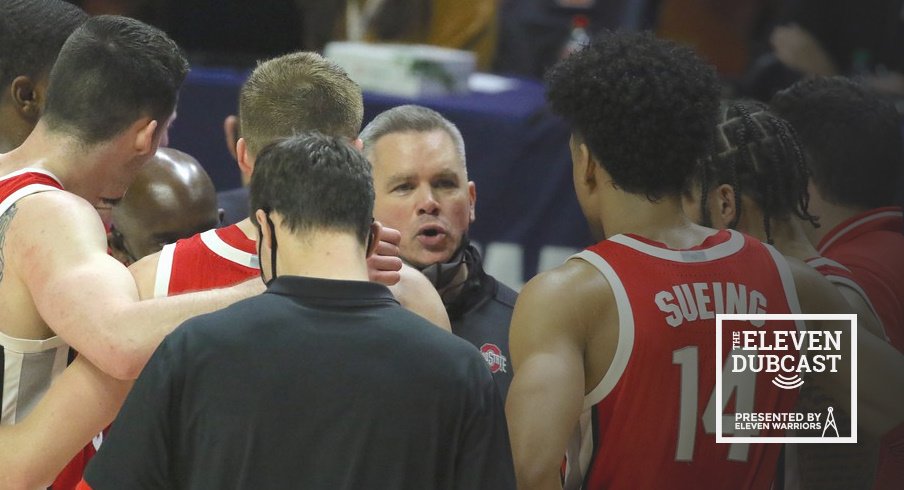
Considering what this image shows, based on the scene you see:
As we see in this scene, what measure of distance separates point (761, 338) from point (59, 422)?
56.9 inches

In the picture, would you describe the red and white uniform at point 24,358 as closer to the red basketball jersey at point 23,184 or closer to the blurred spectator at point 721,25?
the red basketball jersey at point 23,184

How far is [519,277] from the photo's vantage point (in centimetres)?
522

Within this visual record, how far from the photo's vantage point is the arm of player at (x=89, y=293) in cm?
231

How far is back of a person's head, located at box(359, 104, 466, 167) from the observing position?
143 inches

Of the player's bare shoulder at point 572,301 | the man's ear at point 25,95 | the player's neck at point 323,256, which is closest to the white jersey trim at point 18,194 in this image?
the man's ear at point 25,95

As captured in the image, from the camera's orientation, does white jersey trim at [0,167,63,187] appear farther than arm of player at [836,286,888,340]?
No

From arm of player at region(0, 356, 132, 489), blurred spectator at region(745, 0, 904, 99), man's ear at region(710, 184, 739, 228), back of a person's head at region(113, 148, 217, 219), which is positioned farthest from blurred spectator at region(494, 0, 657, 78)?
arm of player at region(0, 356, 132, 489)

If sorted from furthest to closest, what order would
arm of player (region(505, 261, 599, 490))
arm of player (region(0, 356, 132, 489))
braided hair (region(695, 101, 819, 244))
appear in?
braided hair (region(695, 101, 819, 244)) → arm of player (region(0, 356, 132, 489)) → arm of player (region(505, 261, 599, 490))

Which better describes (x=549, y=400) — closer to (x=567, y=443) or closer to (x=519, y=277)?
(x=567, y=443)

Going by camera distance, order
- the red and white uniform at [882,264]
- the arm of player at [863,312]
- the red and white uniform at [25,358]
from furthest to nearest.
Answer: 1. the red and white uniform at [882,264]
2. the arm of player at [863,312]
3. the red and white uniform at [25,358]

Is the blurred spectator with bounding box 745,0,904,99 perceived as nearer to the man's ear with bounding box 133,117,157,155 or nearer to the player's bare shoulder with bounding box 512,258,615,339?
the player's bare shoulder with bounding box 512,258,615,339

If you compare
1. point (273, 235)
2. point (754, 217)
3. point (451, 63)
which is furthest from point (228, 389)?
point (451, 63)

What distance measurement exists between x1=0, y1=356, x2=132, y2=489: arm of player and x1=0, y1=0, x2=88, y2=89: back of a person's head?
941mm

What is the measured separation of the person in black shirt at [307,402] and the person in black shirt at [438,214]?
1.32 m
